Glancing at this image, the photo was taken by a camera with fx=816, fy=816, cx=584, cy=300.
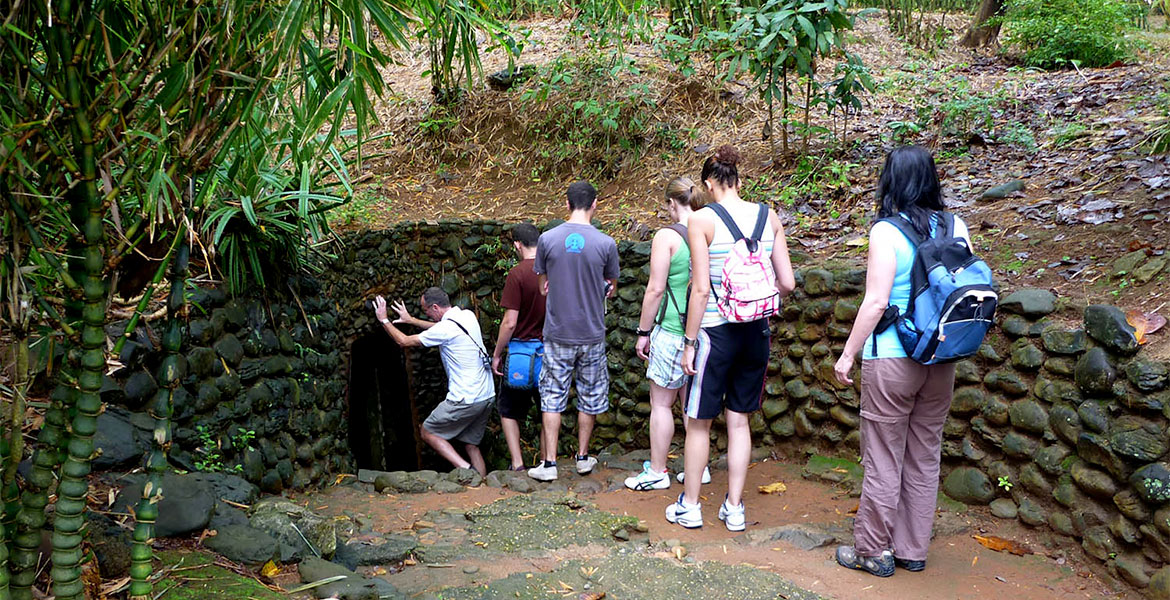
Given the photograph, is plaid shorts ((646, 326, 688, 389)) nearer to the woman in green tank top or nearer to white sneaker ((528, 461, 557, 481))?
the woman in green tank top

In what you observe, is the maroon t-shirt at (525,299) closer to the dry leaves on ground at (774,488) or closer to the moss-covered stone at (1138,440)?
the dry leaves on ground at (774,488)

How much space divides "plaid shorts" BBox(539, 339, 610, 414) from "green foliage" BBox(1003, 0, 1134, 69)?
6047 millimetres

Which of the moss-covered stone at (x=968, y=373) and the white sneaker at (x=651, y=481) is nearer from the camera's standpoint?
the moss-covered stone at (x=968, y=373)

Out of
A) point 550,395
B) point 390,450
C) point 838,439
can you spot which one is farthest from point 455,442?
point 838,439

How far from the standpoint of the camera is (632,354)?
6.58 m

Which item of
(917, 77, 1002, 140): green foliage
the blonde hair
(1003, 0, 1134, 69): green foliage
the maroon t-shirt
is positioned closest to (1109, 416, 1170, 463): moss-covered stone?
the blonde hair

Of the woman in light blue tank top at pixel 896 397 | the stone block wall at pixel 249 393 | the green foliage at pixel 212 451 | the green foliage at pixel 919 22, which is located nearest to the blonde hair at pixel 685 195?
the woman in light blue tank top at pixel 896 397

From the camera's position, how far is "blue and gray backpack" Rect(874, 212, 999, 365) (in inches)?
120

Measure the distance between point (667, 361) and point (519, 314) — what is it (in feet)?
5.35

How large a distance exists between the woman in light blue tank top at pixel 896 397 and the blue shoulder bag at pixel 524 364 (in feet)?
8.42

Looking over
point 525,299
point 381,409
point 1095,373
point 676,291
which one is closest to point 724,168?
point 676,291

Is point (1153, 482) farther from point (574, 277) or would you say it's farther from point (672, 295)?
point (574, 277)

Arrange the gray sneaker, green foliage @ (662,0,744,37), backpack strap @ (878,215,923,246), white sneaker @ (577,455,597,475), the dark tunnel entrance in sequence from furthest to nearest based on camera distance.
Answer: green foliage @ (662,0,744,37) < the dark tunnel entrance < white sneaker @ (577,455,597,475) < the gray sneaker < backpack strap @ (878,215,923,246)

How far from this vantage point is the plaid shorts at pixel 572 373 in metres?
4.96
